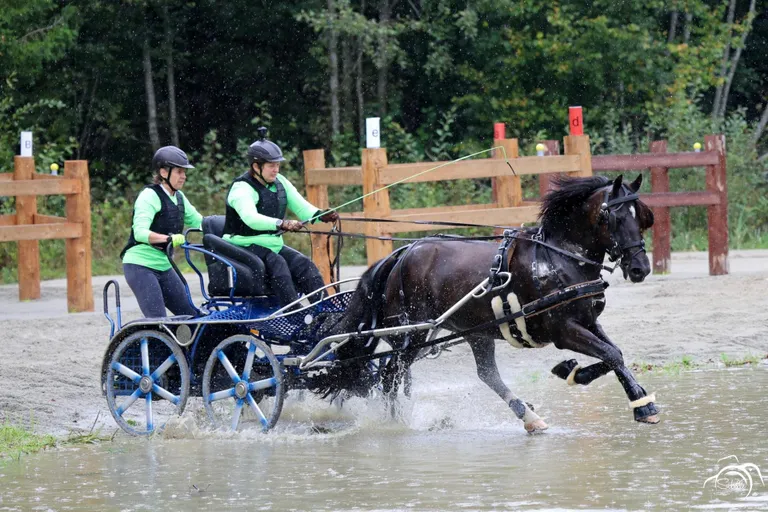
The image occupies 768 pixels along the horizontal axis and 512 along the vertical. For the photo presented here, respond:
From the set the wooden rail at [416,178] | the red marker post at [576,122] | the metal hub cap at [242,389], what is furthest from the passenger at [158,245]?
the red marker post at [576,122]

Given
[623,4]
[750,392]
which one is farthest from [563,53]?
[750,392]

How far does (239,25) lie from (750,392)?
1950cm

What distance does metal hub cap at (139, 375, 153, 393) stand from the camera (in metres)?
9.33

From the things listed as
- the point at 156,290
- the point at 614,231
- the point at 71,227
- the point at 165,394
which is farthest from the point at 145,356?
the point at 71,227

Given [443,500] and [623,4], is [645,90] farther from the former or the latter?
[443,500]

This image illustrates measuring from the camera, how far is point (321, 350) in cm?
913

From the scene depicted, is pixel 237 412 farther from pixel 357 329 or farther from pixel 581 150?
pixel 581 150

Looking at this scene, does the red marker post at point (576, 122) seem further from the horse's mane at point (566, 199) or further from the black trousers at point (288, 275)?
→ the horse's mane at point (566, 199)

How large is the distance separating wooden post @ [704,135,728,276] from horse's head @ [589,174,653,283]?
24.6 feet

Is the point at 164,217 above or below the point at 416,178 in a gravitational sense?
below

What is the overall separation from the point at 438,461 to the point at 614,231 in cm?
177

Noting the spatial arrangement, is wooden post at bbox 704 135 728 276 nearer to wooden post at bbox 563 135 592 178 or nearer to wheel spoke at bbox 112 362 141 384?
wooden post at bbox 563 135 592 178

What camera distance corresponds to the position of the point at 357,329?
9203mm

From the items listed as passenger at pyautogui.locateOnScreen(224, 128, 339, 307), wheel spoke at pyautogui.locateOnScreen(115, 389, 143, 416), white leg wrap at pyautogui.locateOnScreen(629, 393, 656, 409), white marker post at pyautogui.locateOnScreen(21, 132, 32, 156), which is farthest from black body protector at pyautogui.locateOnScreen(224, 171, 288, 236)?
white marker post at pyautogui.locateOnScreen(21, 132, 32, 156)
